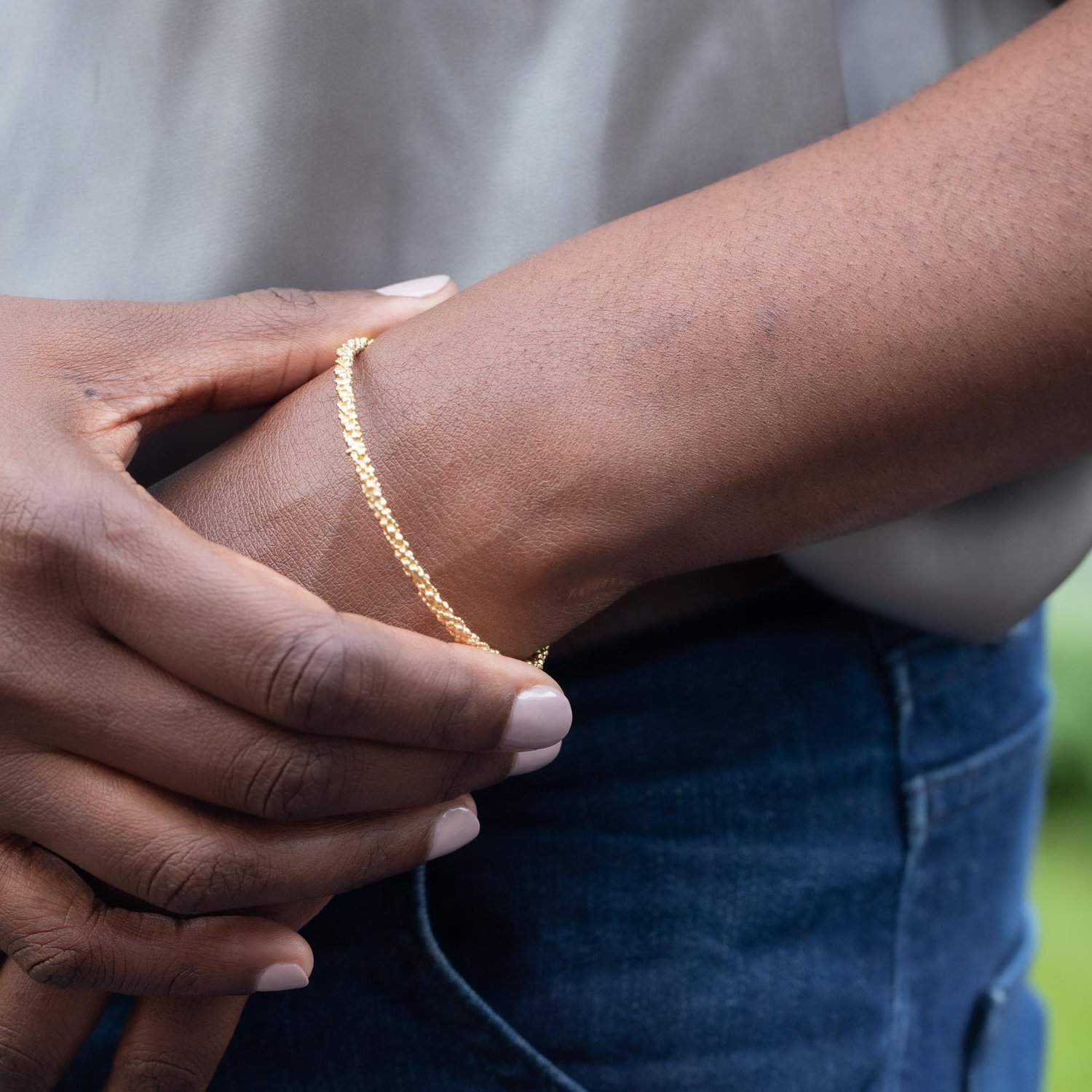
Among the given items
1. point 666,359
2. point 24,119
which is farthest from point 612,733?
point 24,119

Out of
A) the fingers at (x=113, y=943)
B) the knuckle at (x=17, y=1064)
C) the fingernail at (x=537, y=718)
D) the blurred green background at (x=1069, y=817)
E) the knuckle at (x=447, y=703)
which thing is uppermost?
the knuckle at (x=447, y=703)

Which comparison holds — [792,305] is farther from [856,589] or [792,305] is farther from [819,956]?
[819,956]

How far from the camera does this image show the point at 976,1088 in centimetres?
128

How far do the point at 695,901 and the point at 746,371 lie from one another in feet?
1.90

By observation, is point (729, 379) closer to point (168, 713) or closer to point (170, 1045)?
point (168, 713)

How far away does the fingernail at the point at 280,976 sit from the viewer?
0.84m

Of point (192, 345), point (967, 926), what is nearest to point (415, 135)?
point (192, 345)

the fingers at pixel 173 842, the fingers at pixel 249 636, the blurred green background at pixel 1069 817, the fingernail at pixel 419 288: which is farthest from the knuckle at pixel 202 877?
the blurred green background at pixel 1069 817

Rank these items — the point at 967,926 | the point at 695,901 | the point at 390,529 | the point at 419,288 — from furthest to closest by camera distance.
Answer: the point at 967,926
the point at 695,901
the point at 419,288
the point at 390,529

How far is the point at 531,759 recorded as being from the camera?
0.89m

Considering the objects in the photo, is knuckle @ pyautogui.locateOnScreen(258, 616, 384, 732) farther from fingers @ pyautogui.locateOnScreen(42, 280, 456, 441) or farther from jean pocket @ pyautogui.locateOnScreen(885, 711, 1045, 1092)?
jean pocket @ pyautogui.locateOnScreen(885, 711, 1045, 1092)

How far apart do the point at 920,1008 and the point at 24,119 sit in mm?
1334

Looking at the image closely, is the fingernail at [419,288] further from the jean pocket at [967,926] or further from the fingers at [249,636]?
the jean pocket at [967,926]

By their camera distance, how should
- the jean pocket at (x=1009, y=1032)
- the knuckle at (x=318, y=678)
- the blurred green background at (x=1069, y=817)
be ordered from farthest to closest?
1. the blurred green background at (x=1069, y=817)
2. the jean pocket at (x=1009, y=1032)
3. the knuckle at (x=318, y=678)
